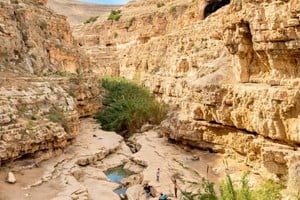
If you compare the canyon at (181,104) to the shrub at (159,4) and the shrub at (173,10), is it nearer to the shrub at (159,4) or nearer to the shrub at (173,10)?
the shrub at (173,10)

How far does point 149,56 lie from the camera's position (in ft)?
138

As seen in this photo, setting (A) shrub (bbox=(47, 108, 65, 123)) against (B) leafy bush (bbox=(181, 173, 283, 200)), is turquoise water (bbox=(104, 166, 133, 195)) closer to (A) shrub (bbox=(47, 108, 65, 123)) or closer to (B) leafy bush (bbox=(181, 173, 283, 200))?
(A) shrub (bbox=(47, 108, 65, 123))

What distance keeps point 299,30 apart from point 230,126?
20.1 ft

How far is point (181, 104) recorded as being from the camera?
23578 mm

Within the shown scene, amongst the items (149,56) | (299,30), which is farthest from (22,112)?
(149,56)

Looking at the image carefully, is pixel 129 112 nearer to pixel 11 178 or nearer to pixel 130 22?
pixel 11 178

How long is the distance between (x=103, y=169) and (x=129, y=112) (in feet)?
32.6

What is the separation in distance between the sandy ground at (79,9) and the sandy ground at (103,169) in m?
76.9

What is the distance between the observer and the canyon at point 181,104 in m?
14.1

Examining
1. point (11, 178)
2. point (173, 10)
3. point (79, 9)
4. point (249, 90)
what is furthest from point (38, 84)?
point (79, 9)

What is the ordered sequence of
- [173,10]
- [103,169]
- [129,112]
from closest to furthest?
1. [103,169]
2. [129,112]
3. [173,10]

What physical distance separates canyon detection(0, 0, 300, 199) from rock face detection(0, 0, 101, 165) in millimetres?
77

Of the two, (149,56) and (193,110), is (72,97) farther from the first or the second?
(149,56)

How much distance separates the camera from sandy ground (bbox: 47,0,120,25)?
317 ft
